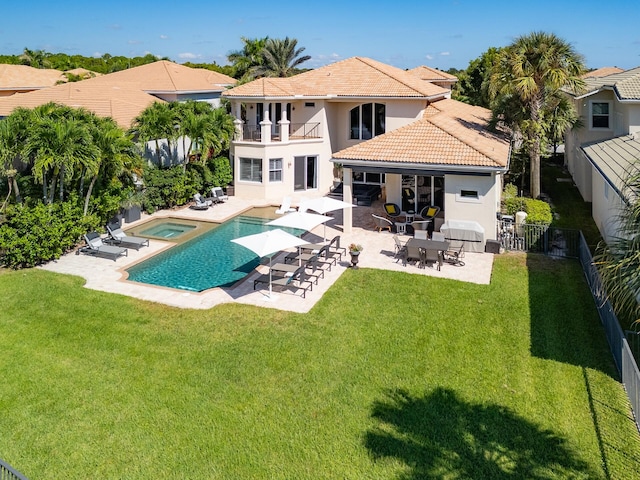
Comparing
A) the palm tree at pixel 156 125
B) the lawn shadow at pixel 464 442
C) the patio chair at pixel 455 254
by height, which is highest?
the palm tree at pixel 156 125

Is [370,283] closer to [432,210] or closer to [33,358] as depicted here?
[432,210]

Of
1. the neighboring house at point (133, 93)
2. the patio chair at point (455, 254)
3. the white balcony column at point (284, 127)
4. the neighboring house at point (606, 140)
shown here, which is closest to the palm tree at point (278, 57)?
the neighboring house at point (133, 93)

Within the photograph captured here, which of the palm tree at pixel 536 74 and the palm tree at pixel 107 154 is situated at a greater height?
the palm tree at pixel 536 74

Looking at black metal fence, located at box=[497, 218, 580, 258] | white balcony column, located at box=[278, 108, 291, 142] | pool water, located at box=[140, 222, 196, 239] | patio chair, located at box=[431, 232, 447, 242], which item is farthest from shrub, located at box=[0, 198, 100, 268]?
black metal fence, located at box=[497, 218, 580, 258]

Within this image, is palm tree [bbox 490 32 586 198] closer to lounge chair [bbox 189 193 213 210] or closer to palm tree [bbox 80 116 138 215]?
lounge chair [bbox 189 193 213 210]

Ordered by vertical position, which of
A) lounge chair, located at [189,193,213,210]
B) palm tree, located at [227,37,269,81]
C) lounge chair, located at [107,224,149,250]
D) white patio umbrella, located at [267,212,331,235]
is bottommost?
lounge chair, located at [107,224,149,250]

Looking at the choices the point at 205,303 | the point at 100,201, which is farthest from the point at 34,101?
the point at 205,303

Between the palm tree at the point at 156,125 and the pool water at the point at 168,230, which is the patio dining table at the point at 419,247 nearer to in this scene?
the pool water at the point at 168,230
